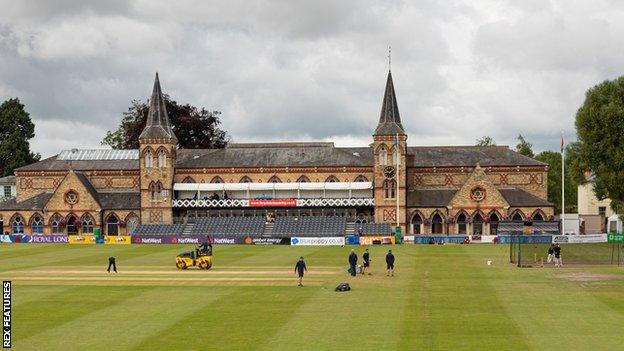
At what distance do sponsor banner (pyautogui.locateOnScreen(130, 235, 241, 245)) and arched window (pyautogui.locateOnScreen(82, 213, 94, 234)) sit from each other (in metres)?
8.76

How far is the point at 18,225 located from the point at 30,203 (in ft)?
9.05

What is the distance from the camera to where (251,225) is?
9700 cm

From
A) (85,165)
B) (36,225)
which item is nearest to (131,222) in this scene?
(85,165)

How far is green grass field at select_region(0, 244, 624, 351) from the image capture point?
1228 inches

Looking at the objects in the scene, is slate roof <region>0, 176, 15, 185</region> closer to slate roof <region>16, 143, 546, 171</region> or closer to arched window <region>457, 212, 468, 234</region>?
slate roof <region>16, 143, 546, 171</region>

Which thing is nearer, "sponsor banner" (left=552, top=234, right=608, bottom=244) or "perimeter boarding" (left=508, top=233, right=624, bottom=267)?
"perimeter boarding" (left=508, top=233, right=624, bottom=267)

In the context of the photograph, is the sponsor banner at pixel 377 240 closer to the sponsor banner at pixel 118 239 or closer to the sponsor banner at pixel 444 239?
the sponsor banner at pixel 444 239

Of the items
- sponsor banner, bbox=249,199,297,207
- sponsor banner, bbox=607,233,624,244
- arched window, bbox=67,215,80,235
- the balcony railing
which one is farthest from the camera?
arched window, bbox=67,215,80,235

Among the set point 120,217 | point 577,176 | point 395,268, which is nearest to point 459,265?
point 395,268

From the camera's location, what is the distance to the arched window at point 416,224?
3834 inches

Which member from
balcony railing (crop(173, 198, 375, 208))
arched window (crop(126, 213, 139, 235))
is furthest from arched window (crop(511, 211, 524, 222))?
arched window (crop(126, 213, 139, 235))

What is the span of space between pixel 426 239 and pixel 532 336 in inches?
2285

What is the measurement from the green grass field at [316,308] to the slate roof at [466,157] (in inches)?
1516

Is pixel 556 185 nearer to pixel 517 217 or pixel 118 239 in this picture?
pixel 517 217
